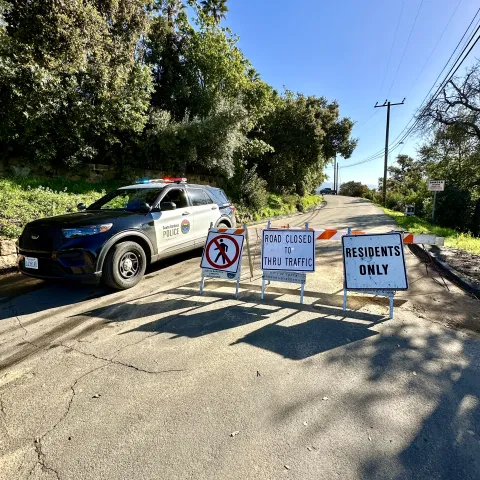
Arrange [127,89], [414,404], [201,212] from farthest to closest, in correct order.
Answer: [127,89], [201,212], [414,404]

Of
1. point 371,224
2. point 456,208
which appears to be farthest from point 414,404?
point 456,208

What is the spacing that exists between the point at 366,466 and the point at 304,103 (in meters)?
22.3

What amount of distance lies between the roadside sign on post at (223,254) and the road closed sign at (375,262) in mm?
1648

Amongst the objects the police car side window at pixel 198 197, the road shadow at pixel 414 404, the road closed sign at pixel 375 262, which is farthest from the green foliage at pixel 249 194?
the road shadow at pixel 414 404

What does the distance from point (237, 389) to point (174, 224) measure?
3762 millimetres

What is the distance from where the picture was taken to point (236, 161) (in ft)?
55.3

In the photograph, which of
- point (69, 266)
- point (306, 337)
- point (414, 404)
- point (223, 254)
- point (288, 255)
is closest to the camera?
→ point (414, 404)

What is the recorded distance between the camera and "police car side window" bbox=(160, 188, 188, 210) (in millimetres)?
5762

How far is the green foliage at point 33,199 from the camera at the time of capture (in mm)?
6617

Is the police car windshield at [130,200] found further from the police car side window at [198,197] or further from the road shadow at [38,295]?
the road shadow at [38,295]

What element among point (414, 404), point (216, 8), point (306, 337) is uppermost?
point (216, 8)

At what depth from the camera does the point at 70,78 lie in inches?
348

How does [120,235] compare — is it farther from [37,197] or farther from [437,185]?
[437,185]

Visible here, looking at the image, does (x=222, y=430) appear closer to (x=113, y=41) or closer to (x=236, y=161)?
(x=113, y=41)
